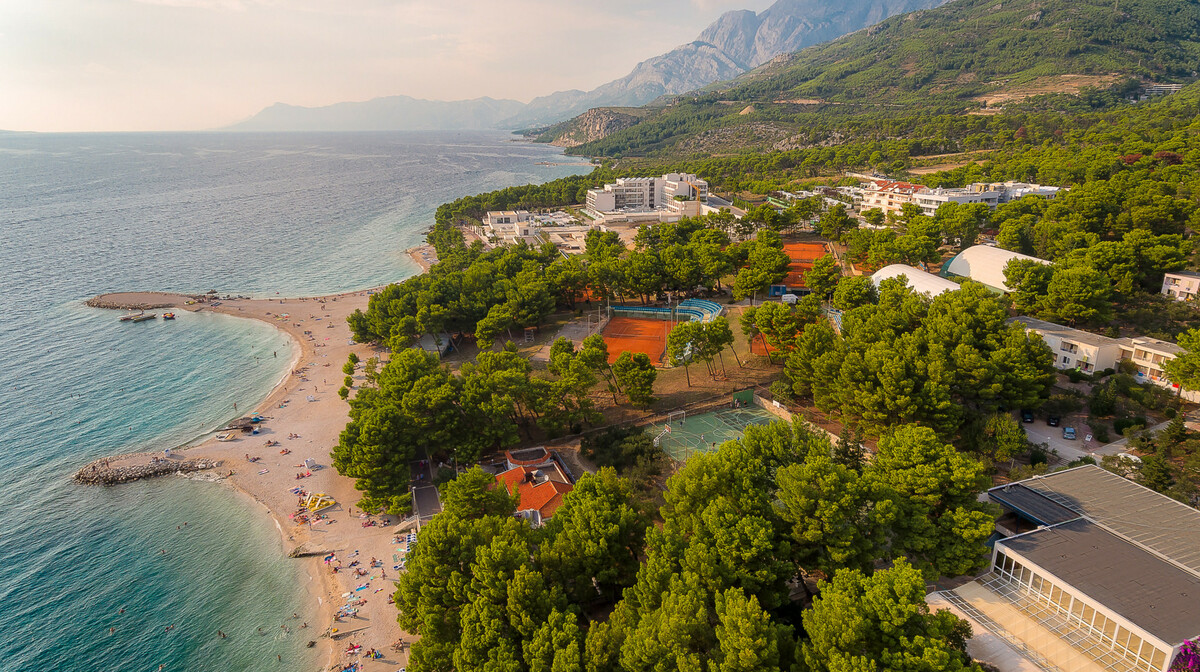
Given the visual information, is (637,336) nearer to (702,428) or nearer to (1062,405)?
(702,428)

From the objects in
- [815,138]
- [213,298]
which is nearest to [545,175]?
[815,138]

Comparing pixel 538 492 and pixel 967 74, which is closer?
pixel 538 492

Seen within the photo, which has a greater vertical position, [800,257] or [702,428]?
[800,257]

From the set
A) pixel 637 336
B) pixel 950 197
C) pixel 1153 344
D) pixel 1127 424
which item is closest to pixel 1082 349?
pixel 1153 344

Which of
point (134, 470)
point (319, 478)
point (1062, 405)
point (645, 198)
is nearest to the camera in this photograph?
point (1062, 405)

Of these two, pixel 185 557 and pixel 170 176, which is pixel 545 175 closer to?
pixel 170 176

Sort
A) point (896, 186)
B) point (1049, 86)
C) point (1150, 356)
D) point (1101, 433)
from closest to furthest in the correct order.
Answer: point (1101, 433), point (1150, 356), point (896, 186), point (1049, 86)

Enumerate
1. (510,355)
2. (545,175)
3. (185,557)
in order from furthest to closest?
(545,175) → (510,355) → (185,557)

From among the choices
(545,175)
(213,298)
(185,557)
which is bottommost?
(185,557)
